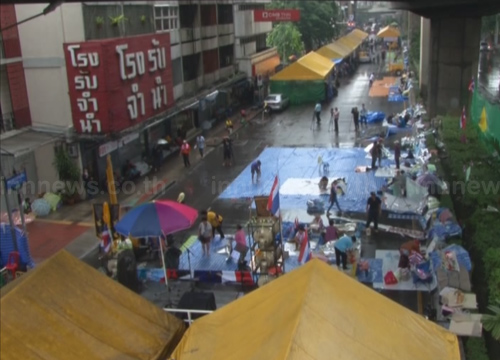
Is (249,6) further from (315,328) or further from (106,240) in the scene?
(315,328)

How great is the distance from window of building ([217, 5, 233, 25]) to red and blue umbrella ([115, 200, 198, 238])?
101ft

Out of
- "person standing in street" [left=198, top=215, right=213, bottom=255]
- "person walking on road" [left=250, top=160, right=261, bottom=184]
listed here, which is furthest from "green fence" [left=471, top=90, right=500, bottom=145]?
"person standing in street" [left=198, top=215, right=213, bottom=255]

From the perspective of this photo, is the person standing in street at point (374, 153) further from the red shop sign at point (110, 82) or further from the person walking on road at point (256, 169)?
the red shop sign at point (110, 82)

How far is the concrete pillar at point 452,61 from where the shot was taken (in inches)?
1220

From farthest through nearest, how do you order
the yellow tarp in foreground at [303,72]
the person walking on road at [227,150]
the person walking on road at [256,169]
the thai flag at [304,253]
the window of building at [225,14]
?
the yellow tarp in foreground at [303,72]
the window of building at [225,14]
the person walking on road at [227,150]
the person walking on road at [256,169]
the thai flag at [304,253]

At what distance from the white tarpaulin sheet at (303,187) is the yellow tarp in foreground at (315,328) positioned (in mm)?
13907

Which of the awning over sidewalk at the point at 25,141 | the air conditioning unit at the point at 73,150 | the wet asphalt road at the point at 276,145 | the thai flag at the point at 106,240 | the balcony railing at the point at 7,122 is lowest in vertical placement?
the wet asphalt road at the point at 276,145

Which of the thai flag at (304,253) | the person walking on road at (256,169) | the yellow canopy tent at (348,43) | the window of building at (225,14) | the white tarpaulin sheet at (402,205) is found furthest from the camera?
the yellow canopy tent at (348,43)

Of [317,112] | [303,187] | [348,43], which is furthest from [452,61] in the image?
[348,43]

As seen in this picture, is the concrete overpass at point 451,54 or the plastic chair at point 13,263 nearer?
the plastic chair at point 13,263

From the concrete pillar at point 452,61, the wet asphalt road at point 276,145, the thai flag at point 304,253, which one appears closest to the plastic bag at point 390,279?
the wet asphalt road at point 276,145

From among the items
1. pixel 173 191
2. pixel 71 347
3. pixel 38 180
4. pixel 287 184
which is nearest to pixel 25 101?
pixel 38 180

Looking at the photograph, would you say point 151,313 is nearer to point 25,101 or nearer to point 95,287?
point 95,287

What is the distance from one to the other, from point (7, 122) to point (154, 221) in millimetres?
11917
